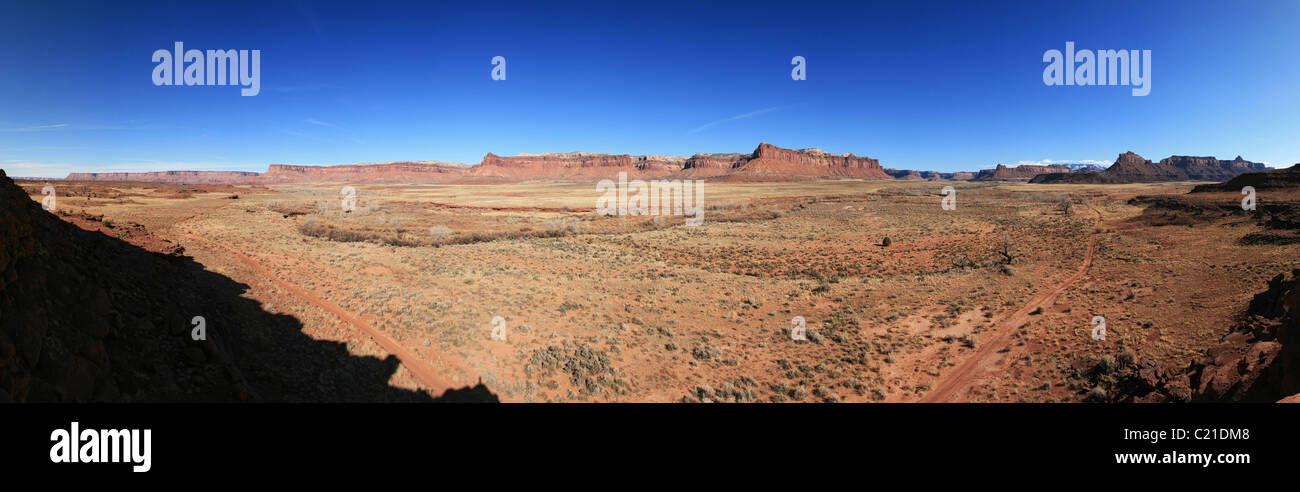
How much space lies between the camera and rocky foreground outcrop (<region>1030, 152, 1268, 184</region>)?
14438 centimetres

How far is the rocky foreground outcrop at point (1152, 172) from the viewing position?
144m

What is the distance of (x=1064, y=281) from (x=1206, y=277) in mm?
3424

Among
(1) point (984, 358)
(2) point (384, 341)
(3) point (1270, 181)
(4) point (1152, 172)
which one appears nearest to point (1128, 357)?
(1) point (984, 358)

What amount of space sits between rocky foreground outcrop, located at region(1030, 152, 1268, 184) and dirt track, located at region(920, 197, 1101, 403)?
558 ft

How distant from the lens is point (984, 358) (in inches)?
443

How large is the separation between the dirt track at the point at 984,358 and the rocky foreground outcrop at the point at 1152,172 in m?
170

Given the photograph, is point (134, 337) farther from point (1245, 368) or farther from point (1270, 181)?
point (1270, 181)

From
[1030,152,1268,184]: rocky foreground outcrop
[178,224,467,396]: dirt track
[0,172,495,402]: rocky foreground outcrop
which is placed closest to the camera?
[0,172,495,402]: rocky foreground outcrop

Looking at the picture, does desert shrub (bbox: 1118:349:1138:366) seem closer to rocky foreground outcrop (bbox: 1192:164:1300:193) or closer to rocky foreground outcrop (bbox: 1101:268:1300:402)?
rocky foreground outcrop (bbox: 1101:268:1300:402)

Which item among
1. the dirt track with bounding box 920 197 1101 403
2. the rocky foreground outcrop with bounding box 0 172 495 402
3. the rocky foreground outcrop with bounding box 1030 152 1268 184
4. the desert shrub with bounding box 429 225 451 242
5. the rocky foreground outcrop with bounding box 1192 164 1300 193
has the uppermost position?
the rocky foreground outcrop with bounding box 1030 152 1268 184

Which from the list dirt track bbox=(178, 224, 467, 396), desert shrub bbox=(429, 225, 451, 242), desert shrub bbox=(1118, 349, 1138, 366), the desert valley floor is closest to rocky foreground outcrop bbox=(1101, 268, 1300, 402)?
desert shrub bbox=(1118, 349, 1138, 366)

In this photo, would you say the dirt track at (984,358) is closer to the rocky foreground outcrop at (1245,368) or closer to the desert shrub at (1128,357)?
the desert shrub at (1128,357)

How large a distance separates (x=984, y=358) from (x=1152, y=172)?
24447 centimetres
